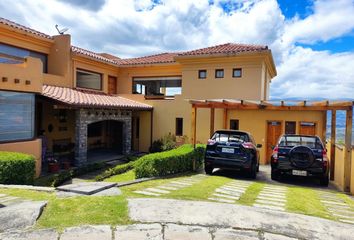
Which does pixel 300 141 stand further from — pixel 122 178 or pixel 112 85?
pixel 112 85

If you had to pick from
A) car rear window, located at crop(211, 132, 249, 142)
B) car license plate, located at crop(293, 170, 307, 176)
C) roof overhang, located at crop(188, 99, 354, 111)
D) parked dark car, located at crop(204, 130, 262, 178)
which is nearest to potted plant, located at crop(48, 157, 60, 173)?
roof overhang, located at crop(188, 99, 354, 111)

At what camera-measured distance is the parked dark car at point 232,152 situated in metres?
10.2

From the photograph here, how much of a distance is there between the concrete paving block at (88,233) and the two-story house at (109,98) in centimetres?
812

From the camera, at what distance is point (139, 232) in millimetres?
4094

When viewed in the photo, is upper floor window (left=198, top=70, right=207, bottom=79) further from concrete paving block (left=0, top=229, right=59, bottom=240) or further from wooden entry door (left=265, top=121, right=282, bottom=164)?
concrete paving block (left=0, top=229, right=59, bottom=240)

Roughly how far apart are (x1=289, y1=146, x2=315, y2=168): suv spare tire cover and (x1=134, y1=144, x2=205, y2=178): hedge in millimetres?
3857

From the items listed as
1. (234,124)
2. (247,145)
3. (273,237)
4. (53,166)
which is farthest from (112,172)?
(273,237)

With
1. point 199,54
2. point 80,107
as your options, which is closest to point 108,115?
point 80,107

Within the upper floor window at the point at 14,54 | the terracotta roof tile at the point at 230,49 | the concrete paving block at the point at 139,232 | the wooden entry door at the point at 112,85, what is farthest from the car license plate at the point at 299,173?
the wooden entry door at the point at 112,85

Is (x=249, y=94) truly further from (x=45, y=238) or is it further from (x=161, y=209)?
(x=45, y=238)

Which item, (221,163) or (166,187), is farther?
(221,163)

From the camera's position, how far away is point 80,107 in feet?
45.4

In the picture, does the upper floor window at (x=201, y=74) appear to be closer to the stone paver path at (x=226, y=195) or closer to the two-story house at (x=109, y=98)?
the two-story house at (x=109, y=98)

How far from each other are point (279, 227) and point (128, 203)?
8.48ft
